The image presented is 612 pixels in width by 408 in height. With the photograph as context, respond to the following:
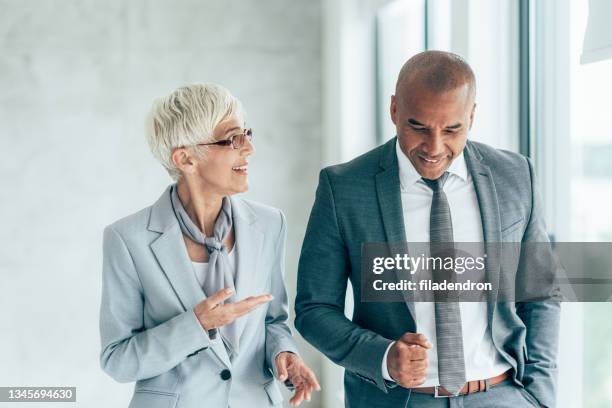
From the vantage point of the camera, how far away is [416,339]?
4.58ft

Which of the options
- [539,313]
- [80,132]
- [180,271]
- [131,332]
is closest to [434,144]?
[539,313]

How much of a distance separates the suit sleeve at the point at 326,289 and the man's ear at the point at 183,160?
1.29 ft

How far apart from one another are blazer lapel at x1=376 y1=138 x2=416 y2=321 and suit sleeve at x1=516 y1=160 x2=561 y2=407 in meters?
0.29

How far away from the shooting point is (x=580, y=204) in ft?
6.72

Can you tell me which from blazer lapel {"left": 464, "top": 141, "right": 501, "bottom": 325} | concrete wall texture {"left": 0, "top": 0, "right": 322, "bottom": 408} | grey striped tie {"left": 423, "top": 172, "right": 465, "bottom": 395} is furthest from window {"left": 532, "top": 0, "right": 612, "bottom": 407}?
concrete wall texture {"left": 0, "top": 0, "right": 322, "bottom": 408}

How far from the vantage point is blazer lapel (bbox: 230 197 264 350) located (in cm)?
181

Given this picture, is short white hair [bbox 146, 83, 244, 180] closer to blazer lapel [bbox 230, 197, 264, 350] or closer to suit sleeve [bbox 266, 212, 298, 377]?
blazer lapel [bbox 230, 197, 264, 350]

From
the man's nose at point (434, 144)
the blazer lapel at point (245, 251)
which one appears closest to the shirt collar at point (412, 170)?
the man's nose at point (434, 144)

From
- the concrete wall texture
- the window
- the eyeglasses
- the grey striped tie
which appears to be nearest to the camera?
the grey striped tie

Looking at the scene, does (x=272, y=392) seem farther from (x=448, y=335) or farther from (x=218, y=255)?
(x=448, y=335)

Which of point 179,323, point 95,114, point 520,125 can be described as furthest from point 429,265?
point 95,114

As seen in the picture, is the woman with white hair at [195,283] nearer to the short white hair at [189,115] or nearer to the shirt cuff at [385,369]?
the short white hair at [189,115]

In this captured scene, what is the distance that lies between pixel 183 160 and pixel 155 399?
614 millimetres

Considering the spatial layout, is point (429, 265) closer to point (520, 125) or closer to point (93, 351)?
point (520, 125)
